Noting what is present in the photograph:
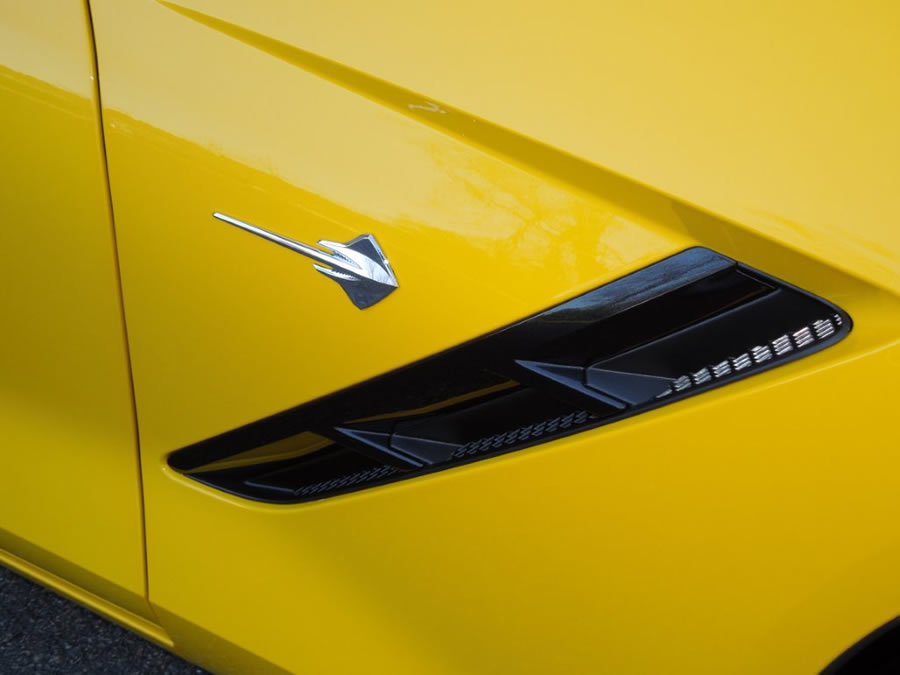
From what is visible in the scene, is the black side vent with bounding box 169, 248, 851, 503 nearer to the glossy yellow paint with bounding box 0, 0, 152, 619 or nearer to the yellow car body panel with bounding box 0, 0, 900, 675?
the yellow car body panel with bounding box 0, 0, 900, 675

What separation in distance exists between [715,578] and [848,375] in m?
0.21

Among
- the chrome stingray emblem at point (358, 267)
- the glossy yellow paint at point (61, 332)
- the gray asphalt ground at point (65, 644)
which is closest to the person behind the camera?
the chrome stingray emblem at point (358, 267)

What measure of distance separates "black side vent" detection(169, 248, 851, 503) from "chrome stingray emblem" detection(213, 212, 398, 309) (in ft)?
0.26

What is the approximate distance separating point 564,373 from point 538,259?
12 centimetres

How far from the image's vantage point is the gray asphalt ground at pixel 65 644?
155cm

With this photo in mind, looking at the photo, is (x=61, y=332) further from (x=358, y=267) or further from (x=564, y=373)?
(x=564, y=373)

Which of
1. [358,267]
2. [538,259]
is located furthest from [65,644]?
[538,259]

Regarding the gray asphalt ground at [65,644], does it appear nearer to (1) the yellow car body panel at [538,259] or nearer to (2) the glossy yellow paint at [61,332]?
(2) the glossy yellow paint at [61,332]

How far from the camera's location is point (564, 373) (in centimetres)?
87

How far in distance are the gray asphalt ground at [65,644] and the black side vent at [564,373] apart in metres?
0.74

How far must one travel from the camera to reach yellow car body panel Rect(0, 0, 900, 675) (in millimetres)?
762

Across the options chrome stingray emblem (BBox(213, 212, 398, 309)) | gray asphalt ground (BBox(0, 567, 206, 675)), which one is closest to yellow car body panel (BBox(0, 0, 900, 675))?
chrome stingray emblem (BBox(213, 212, 398, 309))

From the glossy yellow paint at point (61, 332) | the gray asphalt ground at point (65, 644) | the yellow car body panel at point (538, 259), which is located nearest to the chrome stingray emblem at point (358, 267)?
the yellow car body panel at point (538, 259)

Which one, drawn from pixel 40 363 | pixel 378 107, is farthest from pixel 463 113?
pixel 40 363
